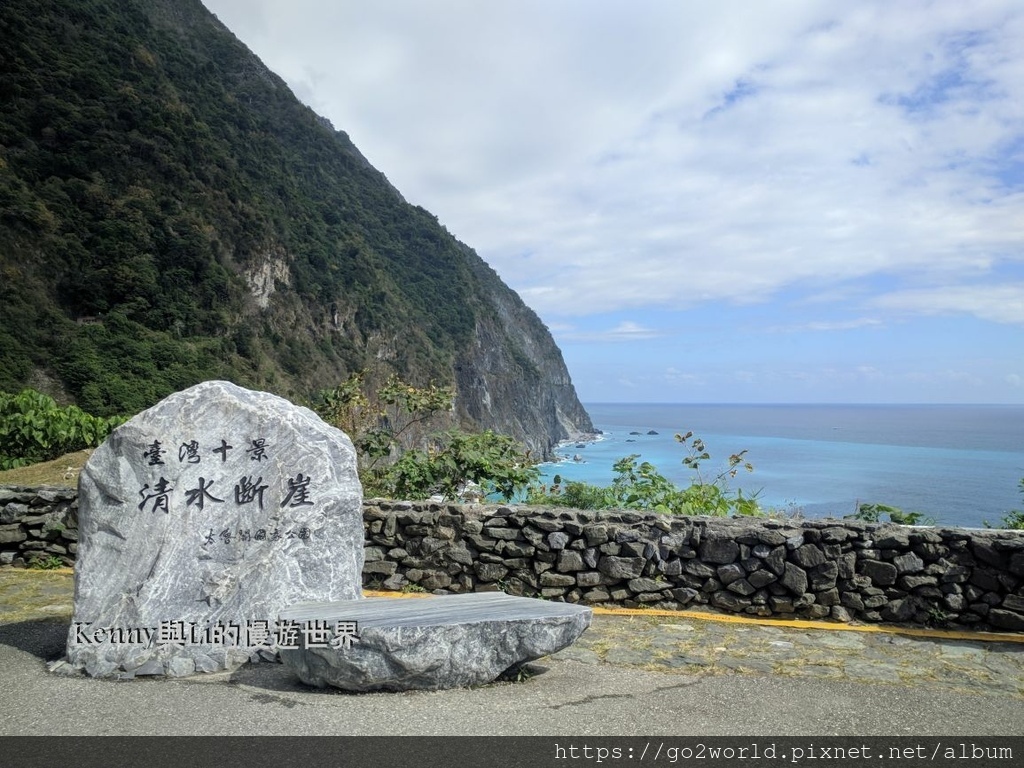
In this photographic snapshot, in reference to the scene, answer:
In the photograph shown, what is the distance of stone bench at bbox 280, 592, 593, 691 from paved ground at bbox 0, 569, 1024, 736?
0.11 meters

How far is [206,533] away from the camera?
17.2 ft

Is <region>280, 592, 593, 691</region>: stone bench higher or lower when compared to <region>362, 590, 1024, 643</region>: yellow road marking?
higher

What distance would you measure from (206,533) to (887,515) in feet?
21.1

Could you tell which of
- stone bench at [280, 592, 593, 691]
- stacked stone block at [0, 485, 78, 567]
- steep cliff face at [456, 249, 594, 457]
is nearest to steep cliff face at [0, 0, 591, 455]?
steep cliff face at [456, 249, 594, 457]

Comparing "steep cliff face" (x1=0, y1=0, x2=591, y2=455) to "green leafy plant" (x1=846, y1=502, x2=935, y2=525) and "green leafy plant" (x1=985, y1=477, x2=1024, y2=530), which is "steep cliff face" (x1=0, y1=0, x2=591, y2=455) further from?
"green leafy plant" (x1=985, y1=477, x2=1024, y2=530)

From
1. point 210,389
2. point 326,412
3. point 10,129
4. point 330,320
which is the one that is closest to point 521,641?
point 210,389

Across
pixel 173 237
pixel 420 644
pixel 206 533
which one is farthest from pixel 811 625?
pixel 173 237

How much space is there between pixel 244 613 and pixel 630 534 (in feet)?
10.9

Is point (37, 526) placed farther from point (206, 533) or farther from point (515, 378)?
point (515, 378)

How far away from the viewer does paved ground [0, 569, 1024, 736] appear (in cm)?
408

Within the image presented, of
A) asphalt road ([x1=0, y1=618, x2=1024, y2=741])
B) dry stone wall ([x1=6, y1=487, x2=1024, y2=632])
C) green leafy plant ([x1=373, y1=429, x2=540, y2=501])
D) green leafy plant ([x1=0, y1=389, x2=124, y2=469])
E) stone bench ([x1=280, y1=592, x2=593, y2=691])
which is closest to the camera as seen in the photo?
asphalt road ([x1=0, y1=618, x2=1024, y2=741])

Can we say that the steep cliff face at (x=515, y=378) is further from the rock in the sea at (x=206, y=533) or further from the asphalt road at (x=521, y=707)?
the asphalt road at (x=521, y=707)

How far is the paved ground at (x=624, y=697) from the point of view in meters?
4.08

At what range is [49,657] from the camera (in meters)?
5.20
